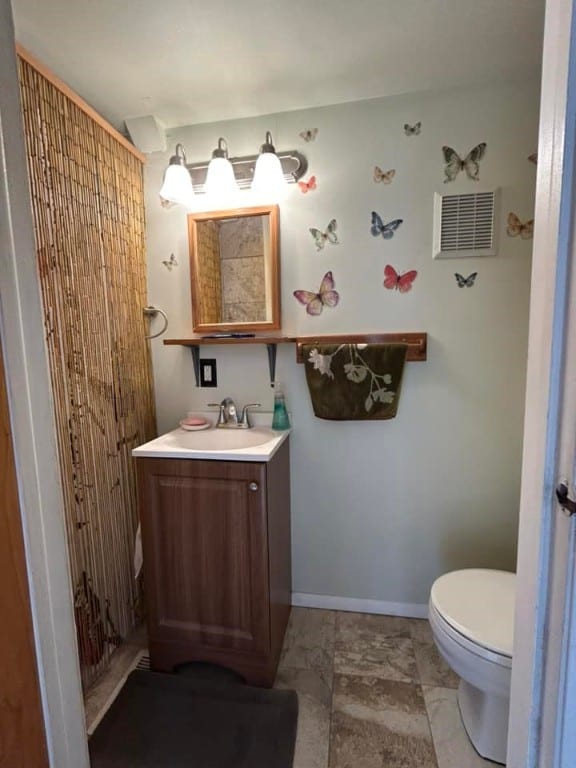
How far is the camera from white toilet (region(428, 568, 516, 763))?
1030 mm

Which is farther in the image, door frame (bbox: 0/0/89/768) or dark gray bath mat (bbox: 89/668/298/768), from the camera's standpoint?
dark gray bath mat (bbox: 89/668/298/768)

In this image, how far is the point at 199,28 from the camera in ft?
3.90

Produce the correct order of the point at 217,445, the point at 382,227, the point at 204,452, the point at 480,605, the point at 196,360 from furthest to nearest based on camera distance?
the point at 196,360 → the point at 217,445 → the point at 382,227 → the point at 204,452 → the point at 480,605

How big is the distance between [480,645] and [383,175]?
1722 millimetres

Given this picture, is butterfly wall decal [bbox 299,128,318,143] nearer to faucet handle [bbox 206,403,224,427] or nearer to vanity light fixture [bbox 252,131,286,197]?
vanity light fixture [bbox 252,131,286,197]

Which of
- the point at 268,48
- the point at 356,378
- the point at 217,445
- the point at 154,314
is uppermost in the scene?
the point at 268,48

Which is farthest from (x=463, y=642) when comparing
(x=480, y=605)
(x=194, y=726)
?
(x=194, y=726)

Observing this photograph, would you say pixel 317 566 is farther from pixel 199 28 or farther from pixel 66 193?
pixel 199 28

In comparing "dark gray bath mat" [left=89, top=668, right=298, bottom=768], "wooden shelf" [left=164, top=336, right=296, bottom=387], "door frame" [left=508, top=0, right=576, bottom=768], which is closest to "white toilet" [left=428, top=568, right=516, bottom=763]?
"door frame" [left=508, top=0, right=576, bottom=768]

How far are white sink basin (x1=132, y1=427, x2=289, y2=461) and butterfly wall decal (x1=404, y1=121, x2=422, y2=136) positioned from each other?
138 centimetres

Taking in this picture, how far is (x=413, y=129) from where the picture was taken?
60.4 inches

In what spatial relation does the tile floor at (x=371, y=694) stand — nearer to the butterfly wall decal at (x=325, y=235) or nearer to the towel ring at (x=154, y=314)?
the towel ring at (x=154, y=314)

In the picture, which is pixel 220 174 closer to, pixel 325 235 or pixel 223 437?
pixel 325 235

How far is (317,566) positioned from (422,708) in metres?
0.66
